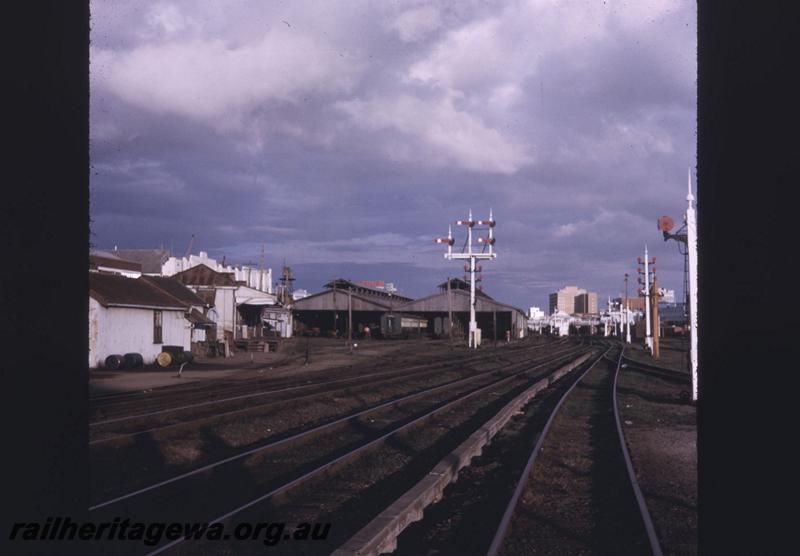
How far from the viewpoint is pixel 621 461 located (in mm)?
10508

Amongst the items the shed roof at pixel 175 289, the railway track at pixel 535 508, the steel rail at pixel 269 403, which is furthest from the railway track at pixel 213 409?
the shed roof at pixel 175 289

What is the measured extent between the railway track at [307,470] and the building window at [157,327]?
67.9ft

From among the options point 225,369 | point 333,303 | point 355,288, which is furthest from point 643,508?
point 355,288

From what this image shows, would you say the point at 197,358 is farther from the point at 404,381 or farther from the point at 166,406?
the point at 166,406

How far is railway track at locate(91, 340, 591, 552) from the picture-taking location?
727 cm

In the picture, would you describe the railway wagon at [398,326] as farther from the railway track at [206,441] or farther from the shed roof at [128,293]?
the railway track at [206,441]

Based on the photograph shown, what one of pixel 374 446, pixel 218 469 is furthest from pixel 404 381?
pixel 218 469

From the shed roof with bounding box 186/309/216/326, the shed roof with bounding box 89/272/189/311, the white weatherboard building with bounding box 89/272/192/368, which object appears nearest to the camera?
the white weatherboard building with bounding box 89/272/192/368

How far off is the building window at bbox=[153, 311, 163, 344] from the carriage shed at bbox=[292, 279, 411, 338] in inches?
1620

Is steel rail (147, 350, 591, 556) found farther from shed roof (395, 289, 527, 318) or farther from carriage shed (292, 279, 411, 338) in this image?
shed roof (395, 289, 527, 318)

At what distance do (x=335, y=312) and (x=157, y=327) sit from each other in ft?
146

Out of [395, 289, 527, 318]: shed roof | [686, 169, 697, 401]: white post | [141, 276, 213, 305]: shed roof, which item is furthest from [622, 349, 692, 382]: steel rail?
[395, 289, 527, 318]: shed roof

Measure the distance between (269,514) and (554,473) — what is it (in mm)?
4344

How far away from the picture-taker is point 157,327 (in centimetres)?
3375
